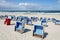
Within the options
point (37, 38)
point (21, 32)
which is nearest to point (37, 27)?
point (37, 38)

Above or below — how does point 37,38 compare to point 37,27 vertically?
below

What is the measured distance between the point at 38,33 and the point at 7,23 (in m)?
6.53

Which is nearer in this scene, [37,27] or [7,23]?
[37,27]

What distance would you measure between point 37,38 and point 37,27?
875 millimetres

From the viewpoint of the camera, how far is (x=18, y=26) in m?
10.4

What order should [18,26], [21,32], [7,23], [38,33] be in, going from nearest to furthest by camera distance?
[38,33], [21,32], [18,26], [7,23]

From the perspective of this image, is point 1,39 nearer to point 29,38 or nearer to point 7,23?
point 29,38

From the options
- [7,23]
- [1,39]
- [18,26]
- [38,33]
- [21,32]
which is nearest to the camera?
[1,39]

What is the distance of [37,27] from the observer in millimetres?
8617

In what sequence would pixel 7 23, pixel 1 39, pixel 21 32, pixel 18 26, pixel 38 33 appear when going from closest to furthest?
pixel 1 39
pixel 38 33
pixel 21 32
pixel 18 26
pixel 7 23

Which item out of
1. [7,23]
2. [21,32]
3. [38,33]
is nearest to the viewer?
[38,33]

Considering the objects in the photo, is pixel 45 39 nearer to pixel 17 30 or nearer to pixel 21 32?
pixel 21 32

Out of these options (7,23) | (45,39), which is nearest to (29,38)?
(45,39)

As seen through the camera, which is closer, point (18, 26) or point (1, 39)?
point (1, 39)
